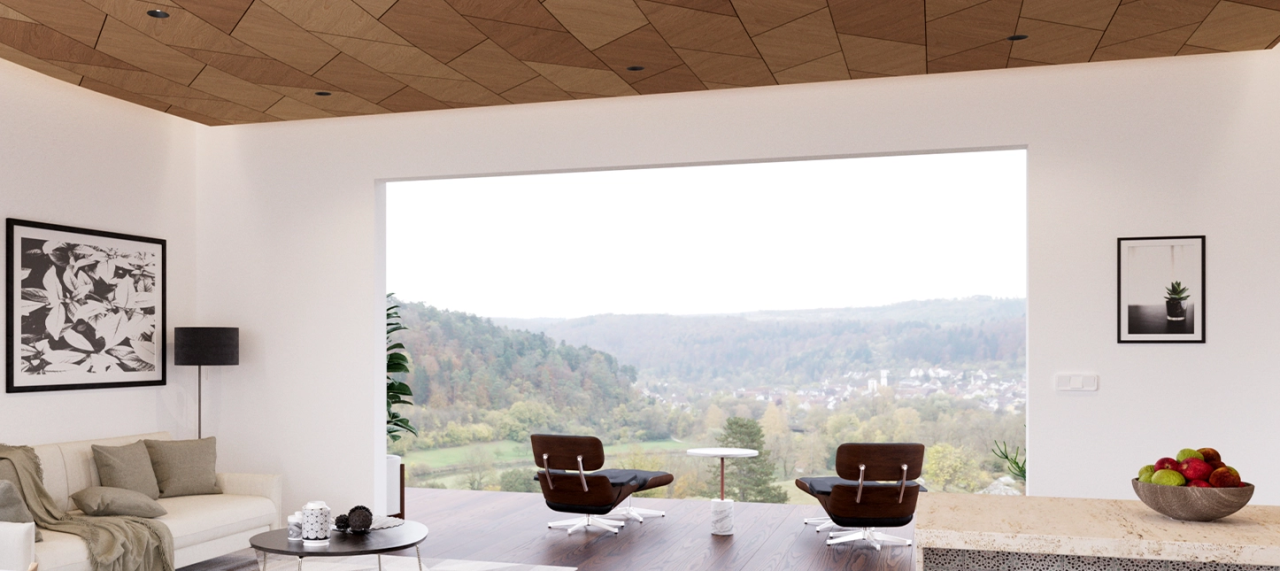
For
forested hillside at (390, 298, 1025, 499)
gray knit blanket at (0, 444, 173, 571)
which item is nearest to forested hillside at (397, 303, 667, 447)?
forested hillside at (390, 298, 1025, 499)

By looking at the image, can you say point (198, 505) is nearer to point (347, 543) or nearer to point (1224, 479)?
point (347, 543)

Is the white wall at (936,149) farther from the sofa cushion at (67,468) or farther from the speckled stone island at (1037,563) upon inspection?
the speckled stone island at (1037,563)

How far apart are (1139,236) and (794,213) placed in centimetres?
543

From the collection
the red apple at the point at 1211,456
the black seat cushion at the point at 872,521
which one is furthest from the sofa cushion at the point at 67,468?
the red apple at the point at 1211,456

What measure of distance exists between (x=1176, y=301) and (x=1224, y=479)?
314 cm

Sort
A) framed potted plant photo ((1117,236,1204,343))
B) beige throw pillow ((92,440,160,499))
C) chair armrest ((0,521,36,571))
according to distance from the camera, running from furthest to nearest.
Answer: beige throw pillow ((92,440,160,499)) → framed potted plant photo ((1117,236,1204,343)) → chair armrest ((0,521,36,571))

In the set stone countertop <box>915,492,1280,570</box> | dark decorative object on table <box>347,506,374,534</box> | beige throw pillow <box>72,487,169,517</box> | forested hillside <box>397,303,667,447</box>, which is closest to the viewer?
stone countertop <box>915,492,1280,570</box>

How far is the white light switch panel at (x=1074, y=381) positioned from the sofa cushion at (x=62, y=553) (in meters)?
5.17

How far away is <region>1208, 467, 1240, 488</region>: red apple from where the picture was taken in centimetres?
257

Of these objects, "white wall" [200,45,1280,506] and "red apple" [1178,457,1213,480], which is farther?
"white wall" [200,45,1280,506]

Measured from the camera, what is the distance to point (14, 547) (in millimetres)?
4266

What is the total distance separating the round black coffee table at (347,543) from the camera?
4431mm

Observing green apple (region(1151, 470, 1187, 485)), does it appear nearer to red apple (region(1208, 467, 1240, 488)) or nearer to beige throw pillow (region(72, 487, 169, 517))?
red apple (region(1208, 467, 1240, 488))

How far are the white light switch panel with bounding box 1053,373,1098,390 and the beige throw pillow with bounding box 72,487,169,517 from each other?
197 inches
